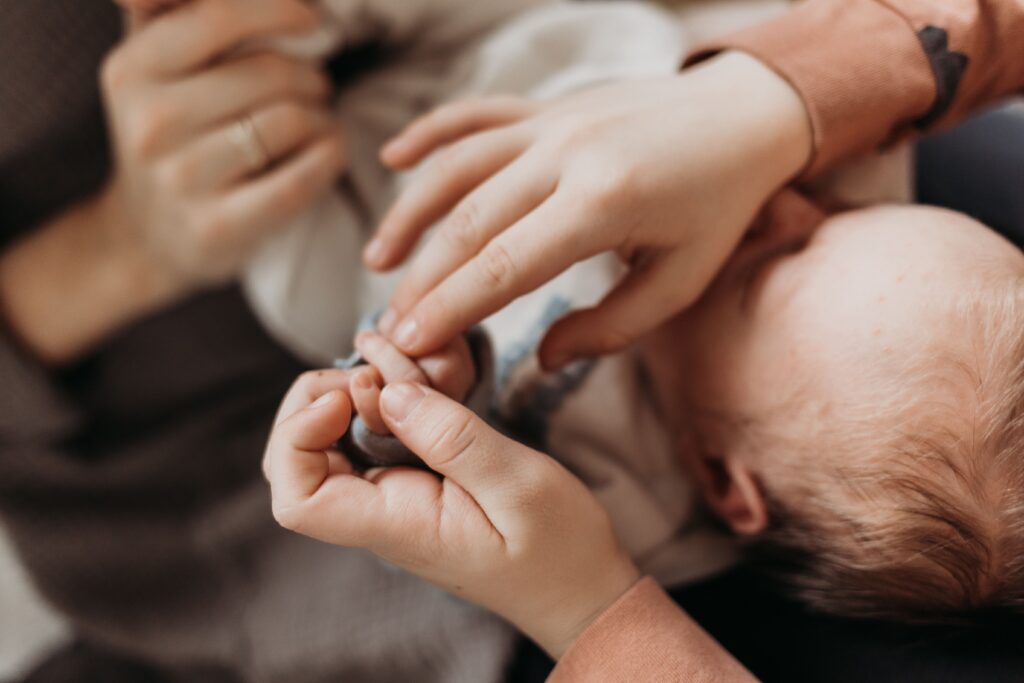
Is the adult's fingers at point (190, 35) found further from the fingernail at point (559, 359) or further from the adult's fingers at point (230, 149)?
the fingernail at point (559, 359)

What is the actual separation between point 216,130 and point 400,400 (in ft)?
1.37

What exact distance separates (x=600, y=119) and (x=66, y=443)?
2.33 ft

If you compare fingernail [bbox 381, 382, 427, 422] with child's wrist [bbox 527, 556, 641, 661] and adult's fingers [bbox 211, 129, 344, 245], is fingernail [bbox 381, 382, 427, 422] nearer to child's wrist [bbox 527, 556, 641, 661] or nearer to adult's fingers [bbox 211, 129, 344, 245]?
child's wrist [bbox 527, 556, 641, 661]

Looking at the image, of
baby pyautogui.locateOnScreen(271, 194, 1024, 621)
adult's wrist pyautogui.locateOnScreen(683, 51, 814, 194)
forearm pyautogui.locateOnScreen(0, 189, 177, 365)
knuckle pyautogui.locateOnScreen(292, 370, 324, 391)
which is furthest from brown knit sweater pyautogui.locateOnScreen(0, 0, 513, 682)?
adult's wrist pyautogui.locateOnScreen(683, 51, 814, 194)

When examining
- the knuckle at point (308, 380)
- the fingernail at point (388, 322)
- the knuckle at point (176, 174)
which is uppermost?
the knuckle at point (176, 174)

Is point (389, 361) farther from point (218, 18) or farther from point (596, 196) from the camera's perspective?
point (218, 18)

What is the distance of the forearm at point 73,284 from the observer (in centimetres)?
87

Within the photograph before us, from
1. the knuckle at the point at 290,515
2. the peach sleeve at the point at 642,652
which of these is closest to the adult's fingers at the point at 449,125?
the knuckle at the point at 290,515

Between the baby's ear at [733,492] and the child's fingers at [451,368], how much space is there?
0.98ft

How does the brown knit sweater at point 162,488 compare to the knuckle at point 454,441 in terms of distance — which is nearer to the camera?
the knuckle at point 454,441

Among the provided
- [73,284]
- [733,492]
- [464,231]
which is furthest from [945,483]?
[73,284]

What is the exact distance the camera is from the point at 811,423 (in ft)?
2.21

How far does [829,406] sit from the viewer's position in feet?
2.16

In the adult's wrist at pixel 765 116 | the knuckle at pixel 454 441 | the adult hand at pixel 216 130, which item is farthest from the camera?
the adult hand at pixel 216 130
